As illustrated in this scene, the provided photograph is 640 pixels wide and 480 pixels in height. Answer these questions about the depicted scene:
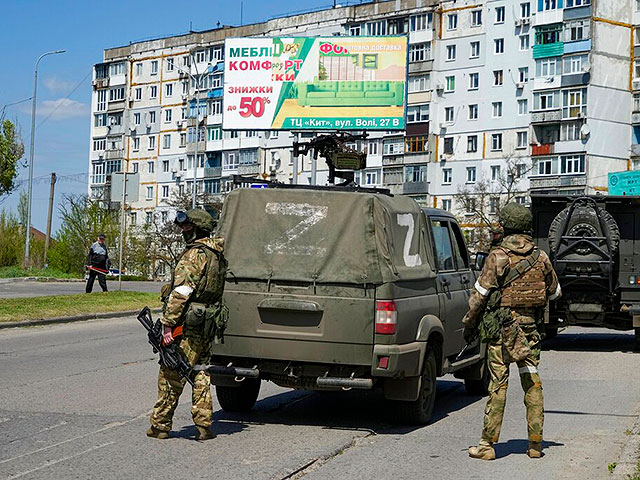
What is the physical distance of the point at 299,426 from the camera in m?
9.72

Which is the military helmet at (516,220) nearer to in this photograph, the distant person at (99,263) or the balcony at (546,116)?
the distant person at (99,263)

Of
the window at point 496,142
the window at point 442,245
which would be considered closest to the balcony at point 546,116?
the window at point 496,142

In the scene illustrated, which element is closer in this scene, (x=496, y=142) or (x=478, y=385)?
(x=478, y=385)

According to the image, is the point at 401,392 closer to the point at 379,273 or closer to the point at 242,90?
the point at 379,273

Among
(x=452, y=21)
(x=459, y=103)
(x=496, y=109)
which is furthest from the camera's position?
(x=452, y=21)

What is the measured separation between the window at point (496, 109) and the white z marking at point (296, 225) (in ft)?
235

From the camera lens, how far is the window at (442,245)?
10781 mm

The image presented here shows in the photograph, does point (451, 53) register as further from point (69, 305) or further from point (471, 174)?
point (69, 305)

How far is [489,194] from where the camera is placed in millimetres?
76875

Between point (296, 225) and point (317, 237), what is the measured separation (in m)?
0.24

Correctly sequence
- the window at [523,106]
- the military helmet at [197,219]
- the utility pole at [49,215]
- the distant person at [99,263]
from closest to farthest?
the military helmet at [197,219], the distant person at [99,263], the utility pole at [49,215], the window at [523,106]

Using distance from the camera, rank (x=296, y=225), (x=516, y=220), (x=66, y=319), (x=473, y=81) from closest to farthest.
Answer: (x=516, y=220) < (x=296, y=225) < (x=66, y=319) < (x=473, y=81)

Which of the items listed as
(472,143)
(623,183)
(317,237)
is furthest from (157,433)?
(472,143)

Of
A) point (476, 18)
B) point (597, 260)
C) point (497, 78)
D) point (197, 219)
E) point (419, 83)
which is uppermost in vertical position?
point (476, 18)
